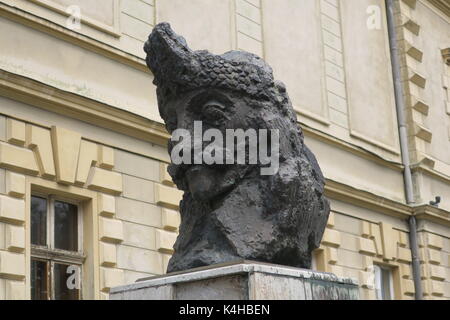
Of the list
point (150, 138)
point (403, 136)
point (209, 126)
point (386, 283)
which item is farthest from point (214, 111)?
point (403, 136)

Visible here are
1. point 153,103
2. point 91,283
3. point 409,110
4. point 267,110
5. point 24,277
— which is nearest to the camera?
point 267,110

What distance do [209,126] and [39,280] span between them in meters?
4.93

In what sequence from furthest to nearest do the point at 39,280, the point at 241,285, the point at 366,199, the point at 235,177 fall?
the point at 366,199
the point at 39,280
the point at 235,177
the point at 241,285

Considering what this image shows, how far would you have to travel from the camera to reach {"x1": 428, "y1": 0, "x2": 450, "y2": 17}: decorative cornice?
1952cm

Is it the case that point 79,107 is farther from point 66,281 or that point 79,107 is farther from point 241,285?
point 241,285

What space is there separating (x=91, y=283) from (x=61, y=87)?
2.04 metres

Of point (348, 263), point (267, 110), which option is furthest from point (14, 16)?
point (348, 263)

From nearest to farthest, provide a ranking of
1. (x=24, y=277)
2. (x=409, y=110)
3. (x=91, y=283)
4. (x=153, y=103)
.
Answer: (x=24, y=277) < (x=91, y=283) < (x=153, y=103) < (x=409, y=110)

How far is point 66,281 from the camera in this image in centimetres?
1047

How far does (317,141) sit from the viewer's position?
15.0 meters

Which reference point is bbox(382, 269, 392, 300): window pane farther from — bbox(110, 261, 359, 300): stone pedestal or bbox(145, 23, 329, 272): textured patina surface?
bbox(110, 261, 359, 300): stone pedestal

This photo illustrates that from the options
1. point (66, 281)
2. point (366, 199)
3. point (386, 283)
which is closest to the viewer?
point (66, 281)

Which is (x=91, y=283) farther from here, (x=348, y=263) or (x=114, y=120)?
(x=348, y=263)

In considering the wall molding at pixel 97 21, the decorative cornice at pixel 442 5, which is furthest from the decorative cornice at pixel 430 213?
the wall molding at pixel 97 21
